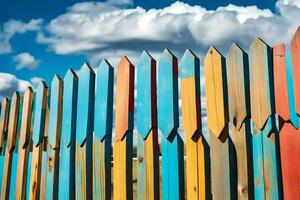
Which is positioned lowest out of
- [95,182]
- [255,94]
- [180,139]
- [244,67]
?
[95,182]

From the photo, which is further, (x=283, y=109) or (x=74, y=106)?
(x=74, y=106)

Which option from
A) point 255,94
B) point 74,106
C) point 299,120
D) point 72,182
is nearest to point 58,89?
point 74,106

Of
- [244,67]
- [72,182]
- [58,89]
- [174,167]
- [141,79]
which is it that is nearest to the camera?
[244,67]

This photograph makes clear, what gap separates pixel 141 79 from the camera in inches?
112

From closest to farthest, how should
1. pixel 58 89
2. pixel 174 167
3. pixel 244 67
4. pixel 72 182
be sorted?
pixel 244 67 < pixel 174 167 < pixel 72 182 < pixel 58 89

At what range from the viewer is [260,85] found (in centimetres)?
237

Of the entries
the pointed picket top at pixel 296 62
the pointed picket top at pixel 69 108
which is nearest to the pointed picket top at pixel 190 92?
the pointed picket top at pixel 296 62

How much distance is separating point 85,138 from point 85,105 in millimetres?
245

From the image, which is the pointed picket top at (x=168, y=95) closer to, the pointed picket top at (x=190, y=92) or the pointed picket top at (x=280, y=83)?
the pointed picket top at (x=190, y=92)

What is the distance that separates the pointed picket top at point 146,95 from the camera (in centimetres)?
273

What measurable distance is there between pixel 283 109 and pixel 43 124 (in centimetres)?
212

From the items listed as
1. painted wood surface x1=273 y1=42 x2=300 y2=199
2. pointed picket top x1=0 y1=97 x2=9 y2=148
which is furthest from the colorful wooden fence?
pointed picket top x1=0 y1=97 x2=9 y2=148

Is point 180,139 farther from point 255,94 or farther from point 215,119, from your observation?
point 255,94

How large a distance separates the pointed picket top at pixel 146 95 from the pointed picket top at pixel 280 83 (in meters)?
0.79
